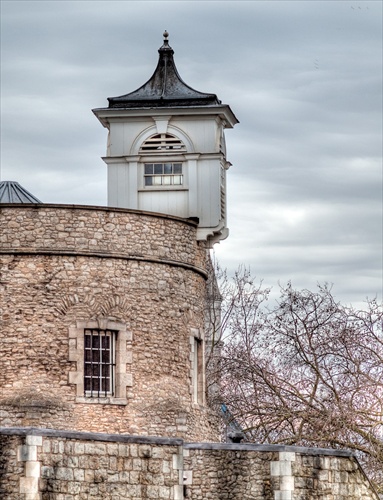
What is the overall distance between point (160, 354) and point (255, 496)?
7.14m

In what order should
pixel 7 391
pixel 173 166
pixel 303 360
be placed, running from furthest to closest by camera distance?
pixel 173 166 < pixel 303 360 < pixel 7 391

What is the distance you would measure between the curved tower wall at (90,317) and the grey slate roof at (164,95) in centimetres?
404

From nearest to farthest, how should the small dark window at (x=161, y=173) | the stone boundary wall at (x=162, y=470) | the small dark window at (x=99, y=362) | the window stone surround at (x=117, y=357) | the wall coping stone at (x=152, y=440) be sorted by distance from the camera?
1. the stone boundary wall at (x=162, y=470)
2. the wall coping stone at (x=152, y=440)
3. the window stone surround at (x=117, y=357)
4. the small dark window at (x=99, y=362)
5. the small dark window at (x=161, y=173)

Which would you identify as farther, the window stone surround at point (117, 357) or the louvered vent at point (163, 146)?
the louvered vent at point (163, 146)

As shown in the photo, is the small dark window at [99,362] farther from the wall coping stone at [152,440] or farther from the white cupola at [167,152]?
the wall coping stone at [152,440]

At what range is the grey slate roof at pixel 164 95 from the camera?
3762 cm

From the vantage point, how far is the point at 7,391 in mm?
32219

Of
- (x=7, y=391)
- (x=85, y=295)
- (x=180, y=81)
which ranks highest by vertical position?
(x=180, y=81)

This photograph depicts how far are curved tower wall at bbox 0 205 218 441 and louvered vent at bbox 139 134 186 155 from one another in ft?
10.5

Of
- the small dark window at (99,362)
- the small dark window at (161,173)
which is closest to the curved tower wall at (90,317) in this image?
the small dark window at (99,362)

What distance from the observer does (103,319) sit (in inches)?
1305

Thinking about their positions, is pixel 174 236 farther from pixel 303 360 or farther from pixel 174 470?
pixel 174 470

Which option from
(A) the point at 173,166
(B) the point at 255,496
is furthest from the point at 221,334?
(B) the point at 255,496

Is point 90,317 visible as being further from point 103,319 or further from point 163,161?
point 163,161
